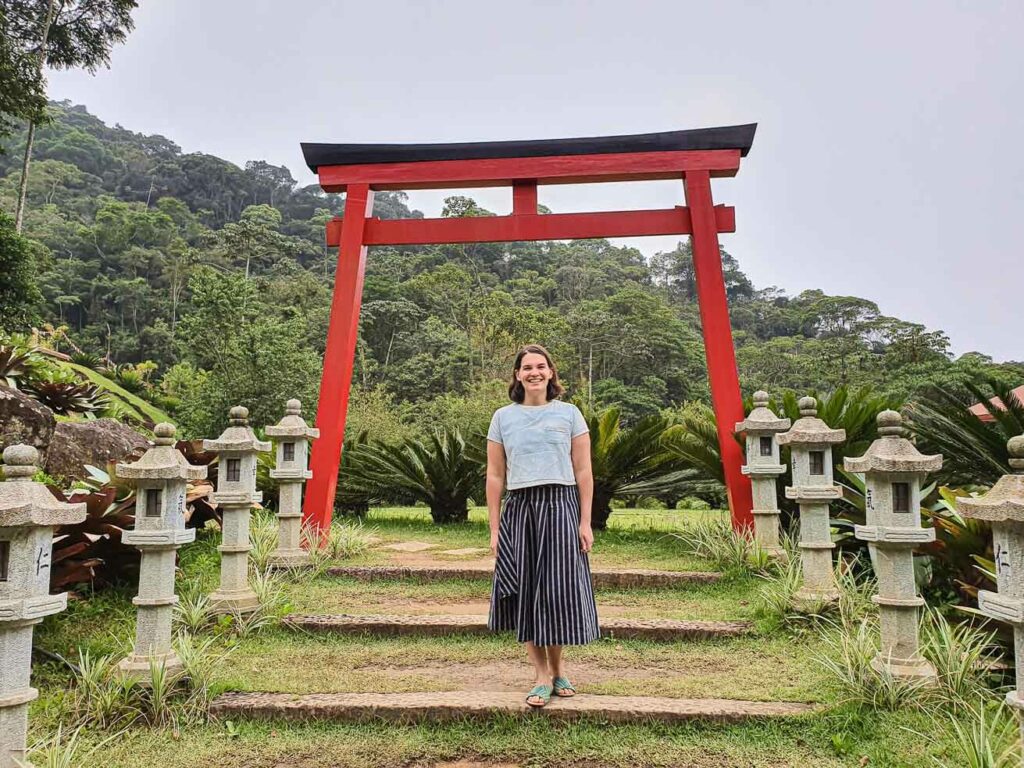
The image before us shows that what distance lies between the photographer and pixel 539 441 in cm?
271

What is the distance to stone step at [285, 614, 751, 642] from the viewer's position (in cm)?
339

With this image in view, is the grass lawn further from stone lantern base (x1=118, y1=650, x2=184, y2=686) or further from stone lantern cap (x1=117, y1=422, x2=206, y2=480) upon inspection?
stone lantern cap (x1=117, y1=422, x2=206, y2=480)

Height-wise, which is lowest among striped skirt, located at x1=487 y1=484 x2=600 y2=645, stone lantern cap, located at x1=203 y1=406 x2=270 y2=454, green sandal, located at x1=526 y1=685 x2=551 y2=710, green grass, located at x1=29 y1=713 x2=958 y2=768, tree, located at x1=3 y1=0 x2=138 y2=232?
green grass, located at x1=29 y1=713 x2=958 y2=768

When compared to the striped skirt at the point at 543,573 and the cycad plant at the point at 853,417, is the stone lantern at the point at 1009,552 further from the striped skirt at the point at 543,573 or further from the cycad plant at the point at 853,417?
the cycad plant at the point at 853,417

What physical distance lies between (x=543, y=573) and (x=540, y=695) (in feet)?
1.45

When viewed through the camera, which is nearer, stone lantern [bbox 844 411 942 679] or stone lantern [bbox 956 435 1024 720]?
stone lantern [bbox 956 435 1024 720]

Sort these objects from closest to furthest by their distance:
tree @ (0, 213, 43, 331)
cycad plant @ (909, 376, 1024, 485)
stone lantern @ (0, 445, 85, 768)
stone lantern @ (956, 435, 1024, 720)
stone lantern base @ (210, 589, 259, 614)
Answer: stone lantern @ (956, 435, 1024, 720) < stone lantern @ (0, 445, 85, 768) < stone lantern base @ (210, 589, 259, 614) < cycad plant @ (909, 376, 1024, 485) < tree @ (0, 213, 43, 331)

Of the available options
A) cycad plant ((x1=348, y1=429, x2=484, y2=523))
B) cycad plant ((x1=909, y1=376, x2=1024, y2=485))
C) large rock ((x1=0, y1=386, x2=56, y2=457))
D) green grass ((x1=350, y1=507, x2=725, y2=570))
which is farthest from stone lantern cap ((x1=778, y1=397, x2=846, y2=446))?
large rock ((x1=0, y1=386, x2=56, y2=457))

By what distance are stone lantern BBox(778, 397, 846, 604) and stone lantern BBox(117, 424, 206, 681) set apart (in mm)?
2977

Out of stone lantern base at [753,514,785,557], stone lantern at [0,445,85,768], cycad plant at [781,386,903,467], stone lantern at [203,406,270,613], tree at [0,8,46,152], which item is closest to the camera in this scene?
stone lantern at [0,445,85,768]

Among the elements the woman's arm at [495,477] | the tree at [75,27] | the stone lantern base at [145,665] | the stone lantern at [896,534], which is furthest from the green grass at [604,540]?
the tree at [75,27]

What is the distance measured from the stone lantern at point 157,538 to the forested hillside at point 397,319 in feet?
42.8

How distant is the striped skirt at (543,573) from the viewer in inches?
101

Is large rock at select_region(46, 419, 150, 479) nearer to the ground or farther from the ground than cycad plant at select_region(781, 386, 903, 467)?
nearer to the ground
